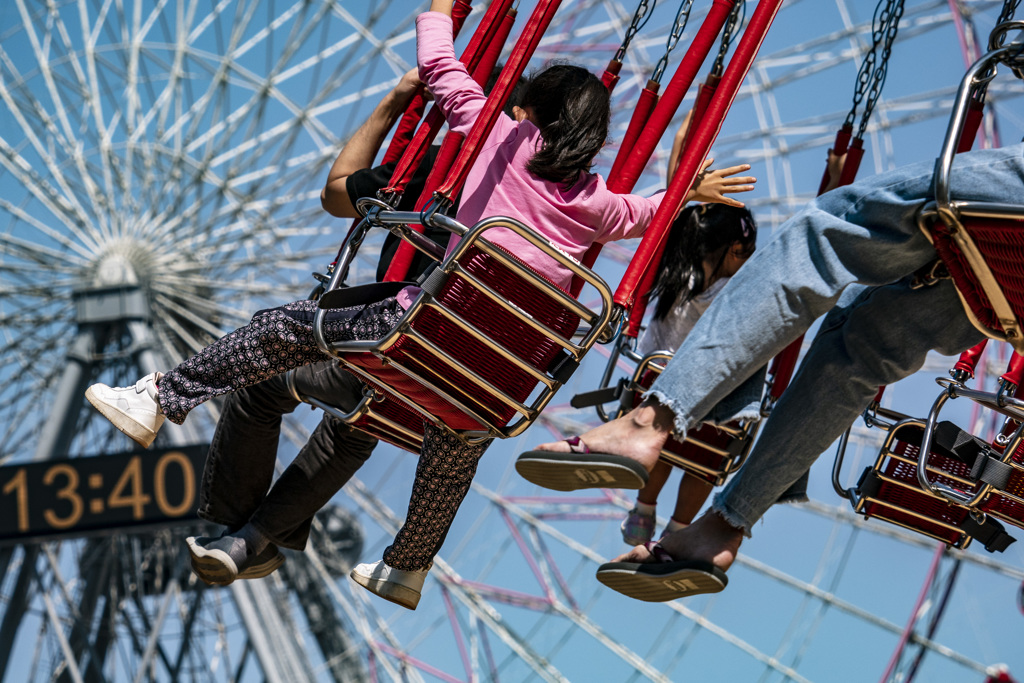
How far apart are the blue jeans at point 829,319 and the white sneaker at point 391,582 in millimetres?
1023

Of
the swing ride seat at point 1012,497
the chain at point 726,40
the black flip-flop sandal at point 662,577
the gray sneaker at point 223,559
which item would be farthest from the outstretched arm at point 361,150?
the swing ride seat at point 1012,497

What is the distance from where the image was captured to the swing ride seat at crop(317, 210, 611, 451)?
9.30 feet

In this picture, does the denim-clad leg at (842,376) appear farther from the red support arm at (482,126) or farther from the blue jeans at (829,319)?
the red support arm at (482,126)

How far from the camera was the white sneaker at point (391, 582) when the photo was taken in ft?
11.9

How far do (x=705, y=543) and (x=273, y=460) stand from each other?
1500 millimetres

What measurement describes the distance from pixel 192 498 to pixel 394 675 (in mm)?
3933

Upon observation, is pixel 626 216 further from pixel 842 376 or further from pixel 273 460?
pixel 273 460

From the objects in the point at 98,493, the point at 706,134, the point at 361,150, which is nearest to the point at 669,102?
the point at 706,134

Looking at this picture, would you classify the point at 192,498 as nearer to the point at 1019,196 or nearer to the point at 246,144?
the point at 246,144

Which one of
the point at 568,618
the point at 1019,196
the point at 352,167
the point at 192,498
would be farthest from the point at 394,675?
the point at 1019,196

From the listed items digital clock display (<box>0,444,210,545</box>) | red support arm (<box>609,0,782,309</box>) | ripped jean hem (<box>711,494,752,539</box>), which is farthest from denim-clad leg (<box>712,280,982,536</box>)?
digital clock display (<box>0,444,210,545</box>)

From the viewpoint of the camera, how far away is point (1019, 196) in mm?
2561

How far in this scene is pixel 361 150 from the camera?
3578 mm

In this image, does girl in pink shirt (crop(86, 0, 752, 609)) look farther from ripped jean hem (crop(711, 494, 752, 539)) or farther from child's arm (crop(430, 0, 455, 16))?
ripped jean hem (crop(711, 494, 752, 539))
